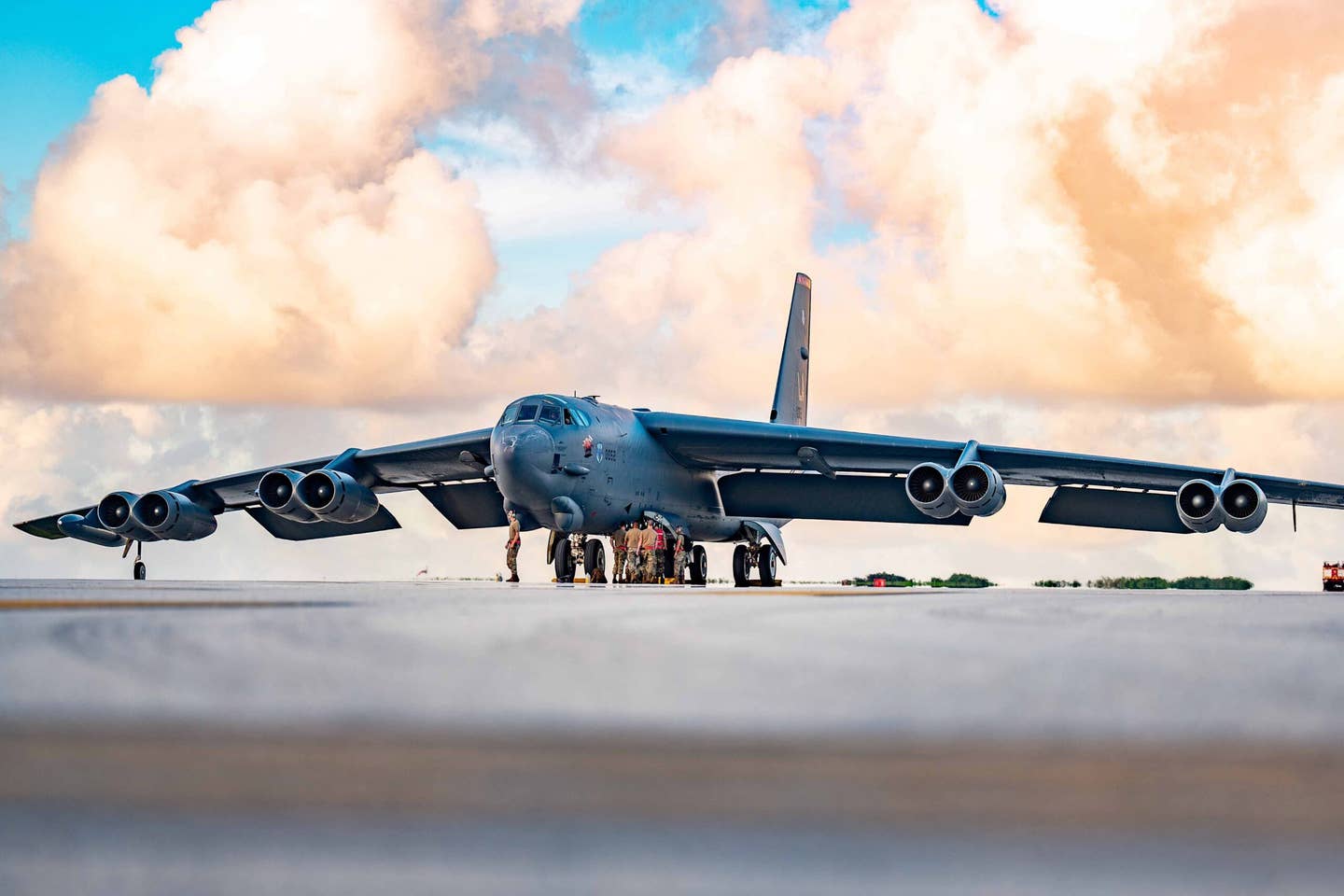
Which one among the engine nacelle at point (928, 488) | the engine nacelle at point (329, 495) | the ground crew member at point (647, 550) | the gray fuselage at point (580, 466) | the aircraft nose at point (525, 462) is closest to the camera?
the aircraft nose at point (525, 462)

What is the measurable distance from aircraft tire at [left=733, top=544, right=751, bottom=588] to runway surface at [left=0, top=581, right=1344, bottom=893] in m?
29.4

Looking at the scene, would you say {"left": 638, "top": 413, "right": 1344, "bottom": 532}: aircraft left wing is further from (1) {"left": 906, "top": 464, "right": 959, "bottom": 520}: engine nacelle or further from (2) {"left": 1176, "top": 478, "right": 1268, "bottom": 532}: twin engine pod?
(1) {"left": 906, "top": 464, "right": 959, "bottom": 520}: engine nacelle

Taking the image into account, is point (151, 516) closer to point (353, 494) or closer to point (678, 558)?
Answer: point (353, 494)

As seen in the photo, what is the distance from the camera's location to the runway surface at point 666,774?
6.61 ft

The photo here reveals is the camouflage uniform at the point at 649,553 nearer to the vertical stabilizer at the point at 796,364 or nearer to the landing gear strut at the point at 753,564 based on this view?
the landing gear strut at the point at 753,564

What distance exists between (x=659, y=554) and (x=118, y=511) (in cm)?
1289

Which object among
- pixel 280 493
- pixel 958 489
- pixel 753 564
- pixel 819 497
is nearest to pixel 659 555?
pixel 958 489

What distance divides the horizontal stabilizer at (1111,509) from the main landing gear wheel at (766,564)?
778cm

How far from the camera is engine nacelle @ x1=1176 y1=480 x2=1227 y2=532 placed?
2630 cm

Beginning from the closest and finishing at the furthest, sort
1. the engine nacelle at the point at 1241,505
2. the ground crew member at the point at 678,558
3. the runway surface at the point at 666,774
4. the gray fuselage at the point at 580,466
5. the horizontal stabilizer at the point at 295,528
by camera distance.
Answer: the runway surface at the point at 666,774 < the gray fuselage at the point at 580,466 < the engine nacelle at the point at 1241,505 < the ground crew member at the point at 678,558 < the horizontal stabilizer at the point at 295,528

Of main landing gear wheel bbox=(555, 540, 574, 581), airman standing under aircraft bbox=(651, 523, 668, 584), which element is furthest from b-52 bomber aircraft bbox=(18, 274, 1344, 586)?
airman standing under aircraft bbox=(651, 523, 668, 584)

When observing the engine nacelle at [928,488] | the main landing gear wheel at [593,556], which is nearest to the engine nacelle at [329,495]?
the main landing gear wheel at [593,556]

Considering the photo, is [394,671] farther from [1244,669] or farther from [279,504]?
[279,504]

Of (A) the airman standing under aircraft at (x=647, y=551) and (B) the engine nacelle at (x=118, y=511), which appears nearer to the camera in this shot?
(A) the airman standing under aircraft at (x=647, y=551)
